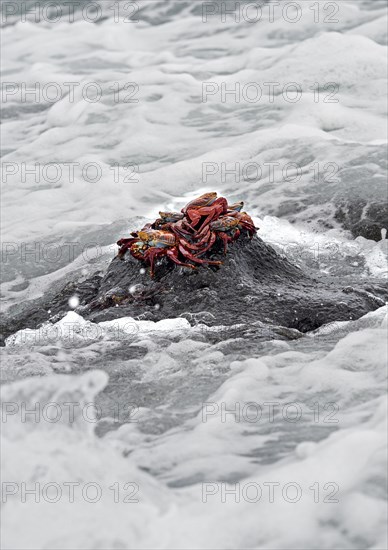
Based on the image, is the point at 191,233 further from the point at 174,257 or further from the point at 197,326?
the point at 197,326

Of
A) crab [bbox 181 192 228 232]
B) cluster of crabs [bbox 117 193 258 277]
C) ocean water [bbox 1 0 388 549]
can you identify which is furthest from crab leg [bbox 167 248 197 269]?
ocean water [bbox 1 0 388 549]

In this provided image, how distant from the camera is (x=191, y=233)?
5254 millimetres

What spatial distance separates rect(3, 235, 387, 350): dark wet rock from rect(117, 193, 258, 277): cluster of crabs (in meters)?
0.07

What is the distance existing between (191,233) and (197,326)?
0.72m

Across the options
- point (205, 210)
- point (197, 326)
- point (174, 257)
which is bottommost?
point (197, 326)

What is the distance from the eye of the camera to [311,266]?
6.56 meters

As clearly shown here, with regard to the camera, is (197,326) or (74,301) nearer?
(197,326)

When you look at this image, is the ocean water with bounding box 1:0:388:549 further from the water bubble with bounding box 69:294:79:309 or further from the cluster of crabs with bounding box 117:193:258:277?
the cluster of crabs with bounding box 117:193:258:277

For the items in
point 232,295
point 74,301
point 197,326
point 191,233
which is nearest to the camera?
point 197,326

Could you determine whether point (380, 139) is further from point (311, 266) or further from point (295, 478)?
point (295, 478)

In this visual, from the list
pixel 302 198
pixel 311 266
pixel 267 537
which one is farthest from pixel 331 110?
pixel 267 537

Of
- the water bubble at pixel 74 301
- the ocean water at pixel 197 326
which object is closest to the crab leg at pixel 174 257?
the ocean water at pixel 197 326

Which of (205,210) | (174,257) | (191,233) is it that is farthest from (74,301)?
(205,210)

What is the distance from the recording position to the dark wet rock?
498 centimetres
